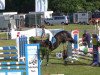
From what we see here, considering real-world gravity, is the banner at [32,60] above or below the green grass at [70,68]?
above

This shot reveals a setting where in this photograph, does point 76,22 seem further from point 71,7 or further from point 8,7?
point 8,7

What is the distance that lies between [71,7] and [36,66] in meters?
70.2

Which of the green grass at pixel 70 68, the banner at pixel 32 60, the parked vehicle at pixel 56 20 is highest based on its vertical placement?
the parked vehicle at pixel 56 20

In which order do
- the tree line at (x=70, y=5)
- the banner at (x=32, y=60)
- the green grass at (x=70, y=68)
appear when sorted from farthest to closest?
the tree line at (x=70, y=5)
the green grass at (x=70, y=68)
the banner at (x=32, y=60)

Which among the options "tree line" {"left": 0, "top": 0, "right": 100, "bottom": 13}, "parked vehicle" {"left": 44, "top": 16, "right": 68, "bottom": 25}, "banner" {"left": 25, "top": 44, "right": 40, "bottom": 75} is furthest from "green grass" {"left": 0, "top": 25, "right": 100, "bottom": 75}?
"tree line" {"left": 0, "top": 0, "right": 100, "bottom": 13}

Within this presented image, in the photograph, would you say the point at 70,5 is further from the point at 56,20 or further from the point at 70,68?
the point at 70,68

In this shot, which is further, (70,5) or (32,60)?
(70,5)

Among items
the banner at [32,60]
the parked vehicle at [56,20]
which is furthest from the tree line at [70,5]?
the banner at [32,60]

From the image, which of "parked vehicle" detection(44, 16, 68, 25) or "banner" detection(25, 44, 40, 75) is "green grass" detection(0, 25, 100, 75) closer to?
"banner" detection(25, 44, 40, 75)

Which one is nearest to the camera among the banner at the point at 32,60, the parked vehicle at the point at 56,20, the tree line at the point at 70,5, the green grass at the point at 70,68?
the banner at the point at 32,60

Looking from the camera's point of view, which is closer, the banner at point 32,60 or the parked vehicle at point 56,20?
the banner at point 32,60

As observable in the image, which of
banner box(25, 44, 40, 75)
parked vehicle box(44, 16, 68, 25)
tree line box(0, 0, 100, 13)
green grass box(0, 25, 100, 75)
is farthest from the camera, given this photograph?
tree line box(0, 0, 100, 13)

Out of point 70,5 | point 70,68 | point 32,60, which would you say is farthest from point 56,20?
point 32,60

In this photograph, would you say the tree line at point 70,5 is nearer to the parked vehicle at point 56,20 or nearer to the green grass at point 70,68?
the parked vehicle at point 56,20
